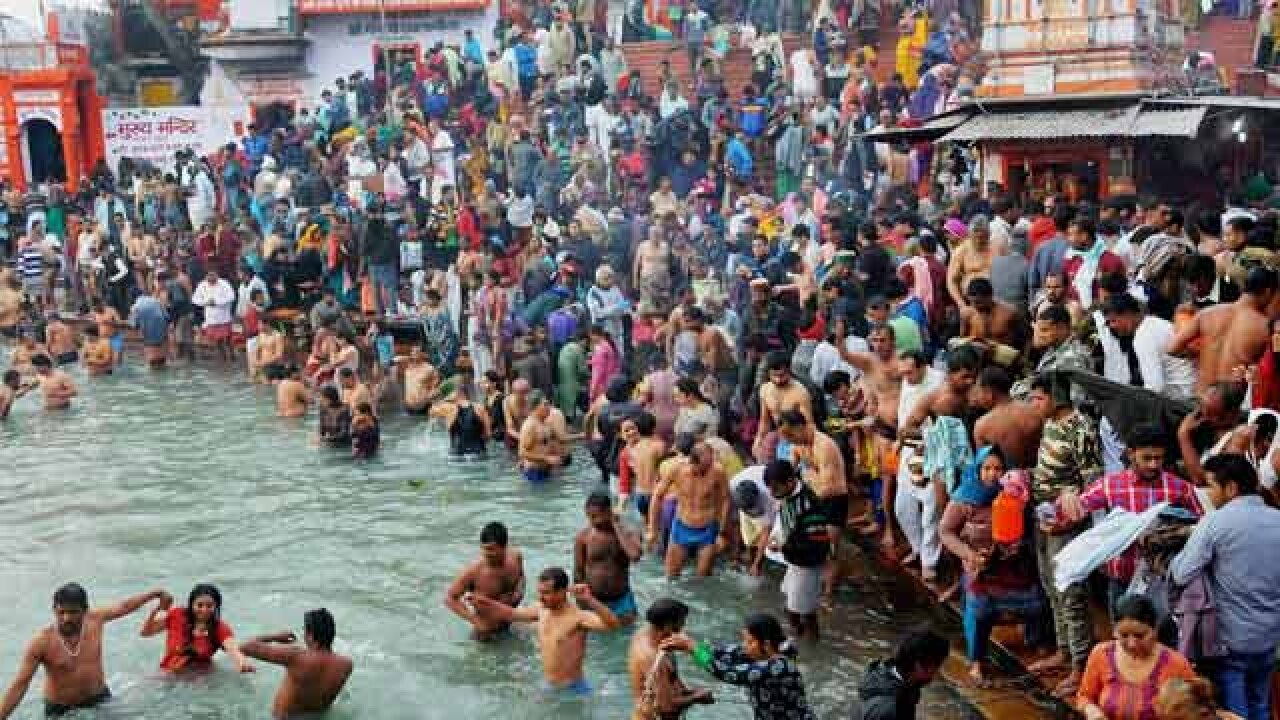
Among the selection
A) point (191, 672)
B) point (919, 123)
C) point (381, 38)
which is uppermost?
point (381, 38)

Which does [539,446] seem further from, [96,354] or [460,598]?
[96,354]

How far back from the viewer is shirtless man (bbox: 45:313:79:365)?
20719 millimetres

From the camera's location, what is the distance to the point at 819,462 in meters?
9.17

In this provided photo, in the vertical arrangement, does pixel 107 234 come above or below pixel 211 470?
above

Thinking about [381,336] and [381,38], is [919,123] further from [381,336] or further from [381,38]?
[381,38]

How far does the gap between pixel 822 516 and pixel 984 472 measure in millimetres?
1279

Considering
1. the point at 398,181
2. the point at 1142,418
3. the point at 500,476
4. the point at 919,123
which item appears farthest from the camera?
the point at 398,181

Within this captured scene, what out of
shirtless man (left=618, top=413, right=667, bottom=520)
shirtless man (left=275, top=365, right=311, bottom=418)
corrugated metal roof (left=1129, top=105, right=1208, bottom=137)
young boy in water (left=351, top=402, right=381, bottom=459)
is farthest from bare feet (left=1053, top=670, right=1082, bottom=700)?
shirtless man (left=275, top=365, right=311, bottom=418)

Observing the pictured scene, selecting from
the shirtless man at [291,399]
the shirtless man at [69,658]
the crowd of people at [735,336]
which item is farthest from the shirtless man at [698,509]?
the shirtless man at [291,399]

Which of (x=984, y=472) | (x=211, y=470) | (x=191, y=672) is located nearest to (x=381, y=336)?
(x=211, y=470)

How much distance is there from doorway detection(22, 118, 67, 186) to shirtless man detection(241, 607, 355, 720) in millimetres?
23558

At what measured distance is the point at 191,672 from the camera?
31.4 feet

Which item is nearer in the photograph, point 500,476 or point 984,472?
point 984,472

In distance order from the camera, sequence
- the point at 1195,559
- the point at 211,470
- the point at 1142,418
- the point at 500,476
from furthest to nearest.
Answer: the point at 211,470 → the point at 500,476 → the point at 1142,418 → the point at 1195,559
